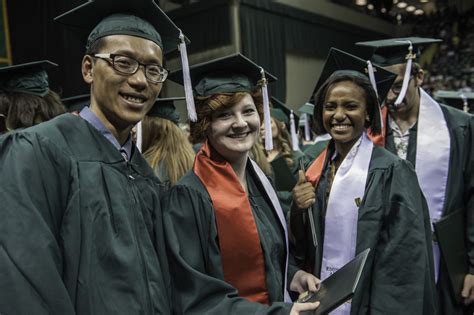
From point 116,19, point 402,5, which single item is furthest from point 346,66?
point 402,5

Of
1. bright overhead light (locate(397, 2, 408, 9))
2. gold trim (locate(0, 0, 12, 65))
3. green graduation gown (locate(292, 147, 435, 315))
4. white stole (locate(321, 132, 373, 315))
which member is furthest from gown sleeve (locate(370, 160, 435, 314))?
bright overhead light (locate(397, 2, 408, 9))

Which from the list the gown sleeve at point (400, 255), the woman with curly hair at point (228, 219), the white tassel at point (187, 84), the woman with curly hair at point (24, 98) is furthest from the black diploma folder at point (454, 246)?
the woman with curly hair at point (24, 98)

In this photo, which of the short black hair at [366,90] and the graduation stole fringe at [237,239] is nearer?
the graduation stole fringe at [237,239]

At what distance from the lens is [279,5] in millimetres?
12266

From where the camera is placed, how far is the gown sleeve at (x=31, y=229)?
1.03 metres

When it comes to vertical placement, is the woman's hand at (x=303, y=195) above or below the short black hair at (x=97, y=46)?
below

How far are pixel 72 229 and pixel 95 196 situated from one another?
0.36ft

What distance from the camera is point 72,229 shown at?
1154mm

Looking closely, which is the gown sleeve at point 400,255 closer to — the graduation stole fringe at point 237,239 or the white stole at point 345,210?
the white stole at point 345,210

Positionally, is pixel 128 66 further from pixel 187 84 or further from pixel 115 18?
pixel 187 84

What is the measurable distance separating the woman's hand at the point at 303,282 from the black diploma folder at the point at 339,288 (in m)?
0.32

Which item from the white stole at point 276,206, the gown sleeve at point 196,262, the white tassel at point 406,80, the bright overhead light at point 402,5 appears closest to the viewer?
the gown sleeve at point 196,262

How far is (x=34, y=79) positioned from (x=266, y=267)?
1798 millimetres

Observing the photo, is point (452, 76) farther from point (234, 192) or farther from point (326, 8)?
point (234, 192)
